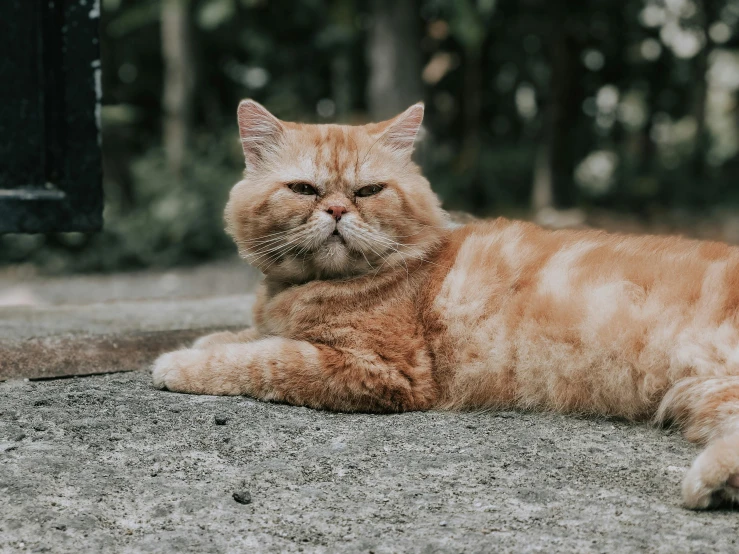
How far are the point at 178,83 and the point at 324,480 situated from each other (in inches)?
326

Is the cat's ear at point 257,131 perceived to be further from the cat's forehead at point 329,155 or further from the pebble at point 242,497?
the pebble at point 242,497

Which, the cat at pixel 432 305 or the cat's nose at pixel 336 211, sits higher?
the cat's nose at pixel 336 211

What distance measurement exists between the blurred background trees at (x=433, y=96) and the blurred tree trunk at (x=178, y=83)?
0.02 meters

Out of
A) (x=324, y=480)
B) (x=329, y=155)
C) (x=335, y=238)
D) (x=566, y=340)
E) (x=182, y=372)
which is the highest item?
(x=329, y=155)

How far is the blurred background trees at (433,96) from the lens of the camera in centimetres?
895

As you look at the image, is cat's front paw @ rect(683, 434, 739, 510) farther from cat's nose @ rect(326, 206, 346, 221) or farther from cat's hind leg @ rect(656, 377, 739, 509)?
cat's nose @ rect(326, 206, 346, 221)

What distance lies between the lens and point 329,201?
2578 millimetres

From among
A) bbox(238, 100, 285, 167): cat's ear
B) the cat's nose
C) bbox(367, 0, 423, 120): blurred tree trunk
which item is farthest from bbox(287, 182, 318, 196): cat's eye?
bbox(367, 0, 423, 120): blurred tree trunk

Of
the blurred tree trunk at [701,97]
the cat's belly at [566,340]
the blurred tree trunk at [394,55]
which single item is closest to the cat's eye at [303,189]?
the cat's belly at [566,340]

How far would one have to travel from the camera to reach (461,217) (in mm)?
3982

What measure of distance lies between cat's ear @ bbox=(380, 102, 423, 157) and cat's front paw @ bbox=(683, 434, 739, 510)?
1.57 meters

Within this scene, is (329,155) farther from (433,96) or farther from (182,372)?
(433,96)

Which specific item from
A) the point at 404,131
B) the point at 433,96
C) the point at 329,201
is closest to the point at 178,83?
the point at 433,96

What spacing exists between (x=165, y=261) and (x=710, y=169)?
9431mm
